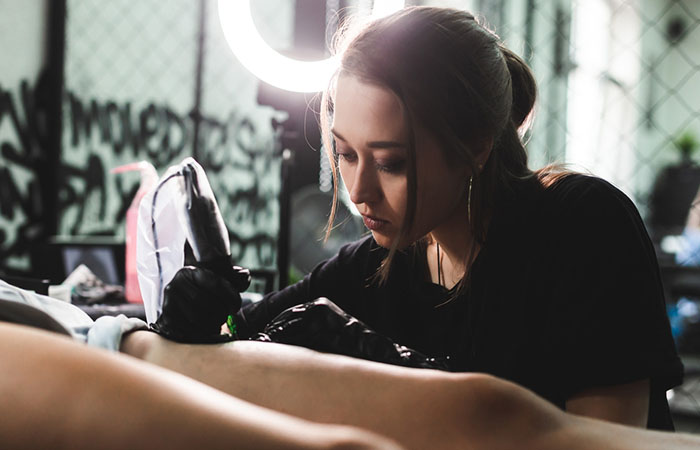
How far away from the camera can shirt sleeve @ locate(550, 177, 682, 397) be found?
601 millimetres

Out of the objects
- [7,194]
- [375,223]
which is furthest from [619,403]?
[7,194]

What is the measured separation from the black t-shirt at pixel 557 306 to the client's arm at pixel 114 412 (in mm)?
450

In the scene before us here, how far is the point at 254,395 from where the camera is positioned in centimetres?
46

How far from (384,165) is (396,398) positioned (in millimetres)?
363

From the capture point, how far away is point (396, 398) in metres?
0.41

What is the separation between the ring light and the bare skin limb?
744 millimetres

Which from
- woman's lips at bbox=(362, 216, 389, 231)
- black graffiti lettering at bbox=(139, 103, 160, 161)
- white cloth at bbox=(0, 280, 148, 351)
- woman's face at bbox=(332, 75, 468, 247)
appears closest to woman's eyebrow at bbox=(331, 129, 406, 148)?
woman's face at bbox=(332, 75, 468, 247)

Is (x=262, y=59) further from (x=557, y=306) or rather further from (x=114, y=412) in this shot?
(x=114, y=412)

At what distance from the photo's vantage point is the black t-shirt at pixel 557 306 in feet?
2.00

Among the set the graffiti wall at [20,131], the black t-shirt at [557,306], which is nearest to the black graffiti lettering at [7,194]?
the graffiti wall at [20,131]

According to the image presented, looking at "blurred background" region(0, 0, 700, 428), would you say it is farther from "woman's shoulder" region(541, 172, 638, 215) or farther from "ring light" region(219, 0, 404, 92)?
"woman's shoulder" region(541, 172, 638, 215)

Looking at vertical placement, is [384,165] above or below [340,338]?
above

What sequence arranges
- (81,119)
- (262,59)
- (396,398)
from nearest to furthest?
(396,398) < (262,59) < (81,119)

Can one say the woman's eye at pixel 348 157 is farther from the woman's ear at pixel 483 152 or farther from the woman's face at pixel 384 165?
the woman's ear at pixel 483 152
